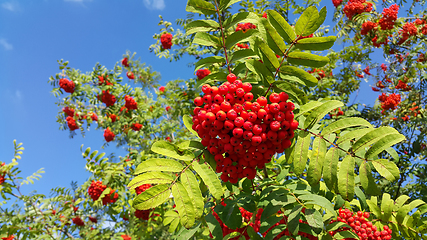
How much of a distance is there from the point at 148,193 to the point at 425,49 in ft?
24.1

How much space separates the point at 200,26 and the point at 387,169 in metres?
1.72

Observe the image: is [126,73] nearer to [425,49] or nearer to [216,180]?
[216,180]

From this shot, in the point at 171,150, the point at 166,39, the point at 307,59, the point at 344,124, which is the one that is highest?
the point at 166,39

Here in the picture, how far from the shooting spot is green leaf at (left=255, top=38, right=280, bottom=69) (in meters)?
1.62

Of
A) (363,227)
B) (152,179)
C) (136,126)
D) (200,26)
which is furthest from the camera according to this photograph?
(136,126)

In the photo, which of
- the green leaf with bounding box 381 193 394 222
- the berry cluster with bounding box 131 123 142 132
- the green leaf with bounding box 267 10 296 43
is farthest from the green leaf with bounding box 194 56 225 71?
the berry cluster with bounding box 131 123 142 132

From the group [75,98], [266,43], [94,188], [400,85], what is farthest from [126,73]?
[400,85]

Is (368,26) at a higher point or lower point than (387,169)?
higher

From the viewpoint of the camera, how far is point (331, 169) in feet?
5.02

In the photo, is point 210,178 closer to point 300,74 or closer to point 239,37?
point 300,74

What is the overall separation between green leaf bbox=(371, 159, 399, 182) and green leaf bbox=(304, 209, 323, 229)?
0.50m

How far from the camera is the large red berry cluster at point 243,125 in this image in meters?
1.55

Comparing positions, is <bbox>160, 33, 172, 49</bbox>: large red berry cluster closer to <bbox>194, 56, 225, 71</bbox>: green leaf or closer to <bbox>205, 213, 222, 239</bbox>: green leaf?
<bbox>194, 56, 225, 71</bbox>: green leaf

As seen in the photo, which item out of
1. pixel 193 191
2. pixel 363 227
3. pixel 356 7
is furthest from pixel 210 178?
pixel 356 7
